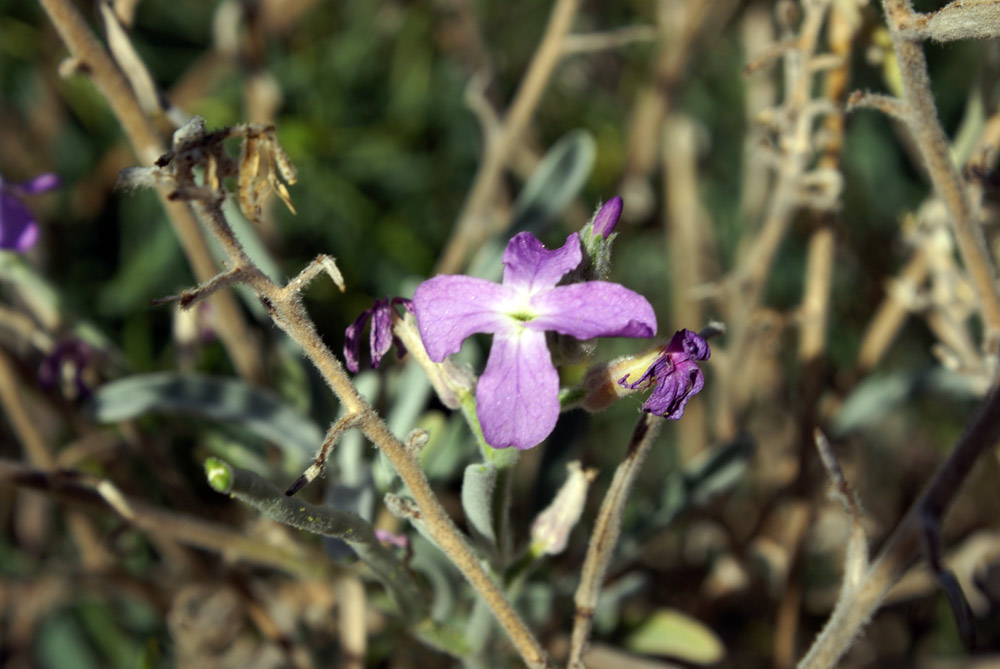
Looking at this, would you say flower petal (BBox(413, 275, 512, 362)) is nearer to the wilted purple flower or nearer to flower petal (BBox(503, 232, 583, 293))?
flower petal (BBox(503, 232, 583, 293))

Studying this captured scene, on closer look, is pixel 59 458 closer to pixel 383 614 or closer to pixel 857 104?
pixel 383 614

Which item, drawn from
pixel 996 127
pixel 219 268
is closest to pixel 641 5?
pixel 996 127

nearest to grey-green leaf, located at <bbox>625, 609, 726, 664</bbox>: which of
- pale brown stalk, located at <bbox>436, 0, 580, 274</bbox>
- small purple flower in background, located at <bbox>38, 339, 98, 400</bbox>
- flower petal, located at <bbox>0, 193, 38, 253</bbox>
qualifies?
pale brown stalk, located at <bbox>436, 0, 580, 274</bbox>

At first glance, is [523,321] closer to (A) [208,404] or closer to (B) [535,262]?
(B) [535,262]

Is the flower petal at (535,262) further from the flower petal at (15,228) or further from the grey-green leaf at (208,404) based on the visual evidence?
the flower petal at (15,228)

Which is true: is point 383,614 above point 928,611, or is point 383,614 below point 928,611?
above

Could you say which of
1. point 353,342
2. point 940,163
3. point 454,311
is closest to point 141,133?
point 353,342
